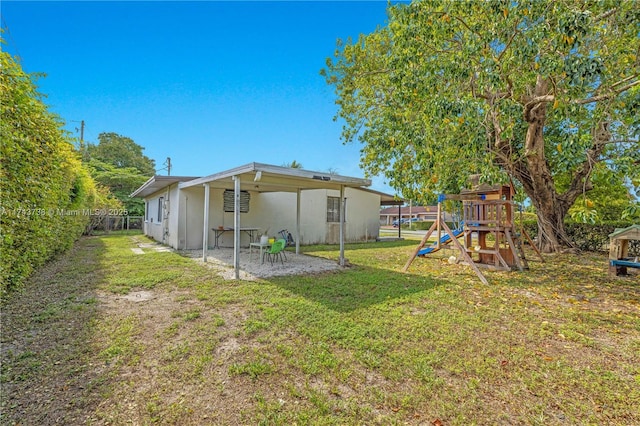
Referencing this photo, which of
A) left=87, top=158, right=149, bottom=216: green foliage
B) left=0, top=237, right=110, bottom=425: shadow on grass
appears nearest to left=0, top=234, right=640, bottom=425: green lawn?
left=0, top=237, right=110, bottom=425: shadow on grass

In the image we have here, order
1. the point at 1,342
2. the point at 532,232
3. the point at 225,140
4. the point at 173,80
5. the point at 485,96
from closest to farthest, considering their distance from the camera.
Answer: the point at 1,342
the point at 485,96
the point at 173,80
the point at 532,232
the point at 225,140

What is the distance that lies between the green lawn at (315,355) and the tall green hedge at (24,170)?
71cm

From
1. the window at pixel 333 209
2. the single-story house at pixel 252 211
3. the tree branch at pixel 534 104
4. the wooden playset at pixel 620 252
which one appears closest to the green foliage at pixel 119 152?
the single-story house at pixel 252 211

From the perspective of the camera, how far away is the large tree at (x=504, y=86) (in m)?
4.97

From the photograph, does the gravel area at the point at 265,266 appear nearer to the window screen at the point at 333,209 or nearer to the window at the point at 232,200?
the window at the point at 232,200

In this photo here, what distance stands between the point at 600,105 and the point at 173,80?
14.1 m

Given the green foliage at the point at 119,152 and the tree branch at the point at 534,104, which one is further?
the green foliage at the point at 119,152

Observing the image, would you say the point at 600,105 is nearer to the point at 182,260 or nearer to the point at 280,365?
the point at 280,365

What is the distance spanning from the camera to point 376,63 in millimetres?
10414

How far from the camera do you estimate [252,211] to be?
13000mm

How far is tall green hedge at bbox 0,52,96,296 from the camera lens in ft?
11.8

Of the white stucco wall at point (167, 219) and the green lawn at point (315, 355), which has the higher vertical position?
the white stucco wall at point (167, 219)

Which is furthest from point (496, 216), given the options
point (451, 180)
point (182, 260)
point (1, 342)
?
point (1, 342)

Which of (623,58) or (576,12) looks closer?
(576,12)
